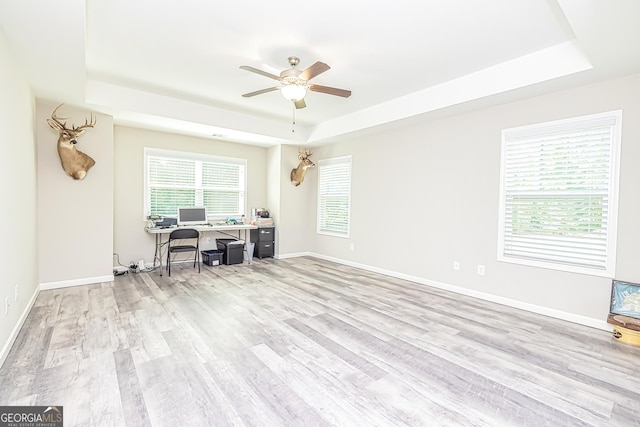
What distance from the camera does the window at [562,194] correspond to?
10.0 feet

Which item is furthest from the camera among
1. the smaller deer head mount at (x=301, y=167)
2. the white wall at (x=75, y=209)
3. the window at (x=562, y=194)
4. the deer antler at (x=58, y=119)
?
the smaller deer head mount at (x=301, y=167)

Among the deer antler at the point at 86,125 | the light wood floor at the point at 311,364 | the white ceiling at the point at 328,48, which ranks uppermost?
the white ceiling at the point at 328,48

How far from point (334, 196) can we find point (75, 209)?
4302mm

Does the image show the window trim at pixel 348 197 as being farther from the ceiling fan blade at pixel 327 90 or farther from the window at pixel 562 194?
the window at pixel 562 194

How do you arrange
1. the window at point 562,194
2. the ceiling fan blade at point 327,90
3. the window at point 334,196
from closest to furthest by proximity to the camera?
the window at point 562,194 → the ceiling fan blade at point 327,90 → the window at point 334,196

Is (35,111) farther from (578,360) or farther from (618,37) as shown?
(578,360)

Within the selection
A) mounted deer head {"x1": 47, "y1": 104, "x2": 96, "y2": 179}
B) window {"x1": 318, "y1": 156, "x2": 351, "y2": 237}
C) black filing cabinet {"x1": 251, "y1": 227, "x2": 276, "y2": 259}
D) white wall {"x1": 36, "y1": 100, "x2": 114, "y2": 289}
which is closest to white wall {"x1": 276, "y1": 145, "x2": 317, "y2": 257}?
black filing cabinet {"x1": 251, "y1": 227, "x2": 276, "y2": 259}

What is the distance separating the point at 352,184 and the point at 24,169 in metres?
4.62

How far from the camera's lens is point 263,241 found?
6422 mm

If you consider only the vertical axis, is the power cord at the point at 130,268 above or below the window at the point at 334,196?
below

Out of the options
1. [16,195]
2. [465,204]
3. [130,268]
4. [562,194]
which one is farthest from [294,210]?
[562,194]

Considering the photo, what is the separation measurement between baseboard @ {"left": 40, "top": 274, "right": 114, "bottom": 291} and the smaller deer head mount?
372cm

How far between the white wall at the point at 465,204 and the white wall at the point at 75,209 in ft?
13.1

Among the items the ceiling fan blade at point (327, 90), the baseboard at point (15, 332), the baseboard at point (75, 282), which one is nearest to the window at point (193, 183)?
the baseboard at point (75, 282)
